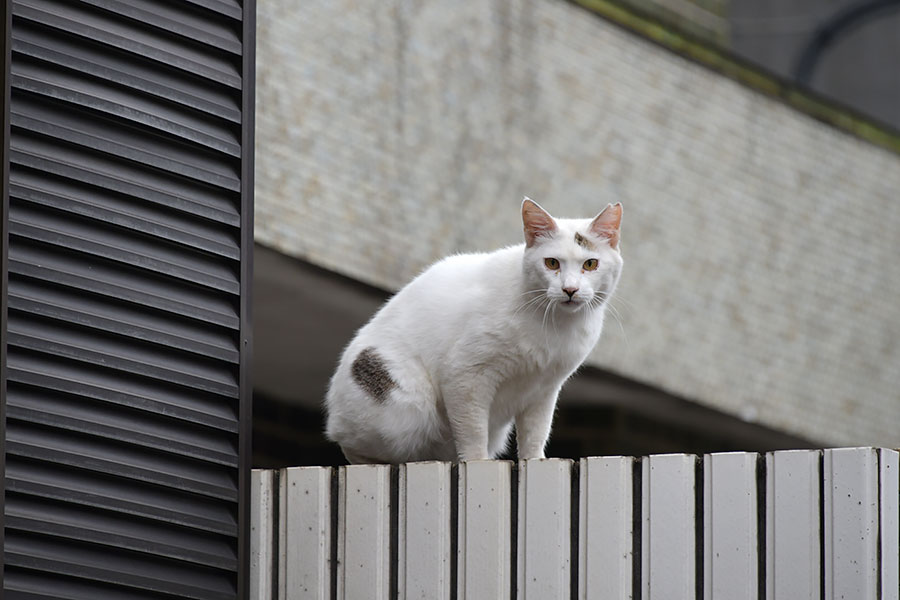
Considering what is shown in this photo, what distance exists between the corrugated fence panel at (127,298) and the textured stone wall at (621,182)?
4080mm

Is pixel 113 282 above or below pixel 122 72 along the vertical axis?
below

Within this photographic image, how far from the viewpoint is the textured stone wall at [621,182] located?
9195 millimetres

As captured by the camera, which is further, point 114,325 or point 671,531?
point 114,325

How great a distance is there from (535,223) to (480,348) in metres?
0.46

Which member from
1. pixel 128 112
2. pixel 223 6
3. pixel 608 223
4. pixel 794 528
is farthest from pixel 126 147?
pixel 794 528

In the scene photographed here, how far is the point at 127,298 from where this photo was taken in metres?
4.40

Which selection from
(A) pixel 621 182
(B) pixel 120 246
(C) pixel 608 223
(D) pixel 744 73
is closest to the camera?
(B) pixel 120 246

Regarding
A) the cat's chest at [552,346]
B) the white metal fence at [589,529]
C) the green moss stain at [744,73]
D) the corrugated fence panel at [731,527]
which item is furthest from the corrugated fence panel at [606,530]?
the green moss stain at [744,73]

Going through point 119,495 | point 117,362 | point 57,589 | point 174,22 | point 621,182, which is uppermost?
point 621,182

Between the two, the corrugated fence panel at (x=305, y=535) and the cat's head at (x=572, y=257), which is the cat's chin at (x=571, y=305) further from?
the corrugated fence panel at (x=305, y=535)

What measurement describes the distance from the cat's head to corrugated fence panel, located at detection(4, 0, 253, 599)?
958 millimetres

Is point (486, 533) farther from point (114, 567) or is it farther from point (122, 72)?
point (122, 72)

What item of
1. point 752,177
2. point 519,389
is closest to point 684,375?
point 752,177

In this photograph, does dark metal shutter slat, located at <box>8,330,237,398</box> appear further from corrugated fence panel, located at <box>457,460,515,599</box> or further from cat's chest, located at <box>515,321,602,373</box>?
cat's chest, located at <box>515,321,602,373</box>
